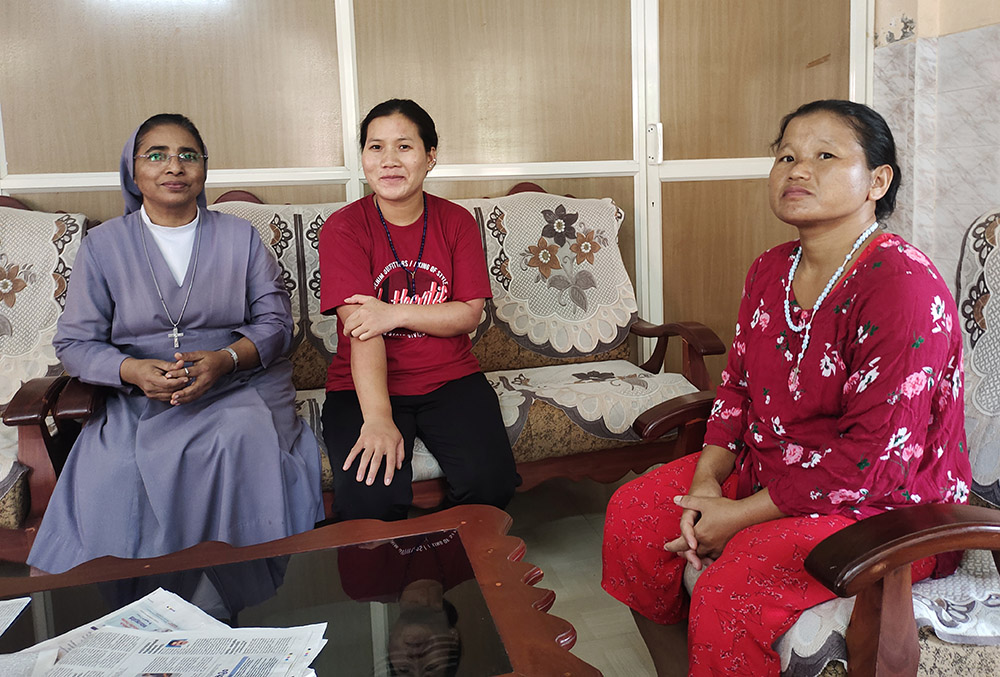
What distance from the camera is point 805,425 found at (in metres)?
1.44

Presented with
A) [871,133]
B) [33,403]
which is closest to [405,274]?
[33,403]

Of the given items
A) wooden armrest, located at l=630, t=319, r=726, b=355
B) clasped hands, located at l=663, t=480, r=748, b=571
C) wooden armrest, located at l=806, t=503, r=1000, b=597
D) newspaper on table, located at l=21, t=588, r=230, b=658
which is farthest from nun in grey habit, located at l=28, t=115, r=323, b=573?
wooden armrest, located at l=806, t=503, r=1000, b=597

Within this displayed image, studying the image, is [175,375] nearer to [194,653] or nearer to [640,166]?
[194,653]

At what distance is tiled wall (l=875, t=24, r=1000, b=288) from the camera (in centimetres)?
297

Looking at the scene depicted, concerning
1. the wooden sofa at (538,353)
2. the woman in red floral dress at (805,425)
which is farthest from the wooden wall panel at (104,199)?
the woman in red floral dress at (805,425)

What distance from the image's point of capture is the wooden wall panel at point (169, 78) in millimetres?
2746

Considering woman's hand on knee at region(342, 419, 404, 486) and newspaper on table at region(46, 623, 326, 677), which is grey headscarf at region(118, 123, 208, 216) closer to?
woman's hand on knee at region(342, 419, 404, 486)

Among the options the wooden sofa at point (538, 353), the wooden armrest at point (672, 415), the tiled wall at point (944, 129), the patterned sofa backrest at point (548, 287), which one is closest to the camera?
the wooden armrest at point (672, 415)

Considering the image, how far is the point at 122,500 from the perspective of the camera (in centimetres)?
190

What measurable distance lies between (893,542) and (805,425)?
390 mm

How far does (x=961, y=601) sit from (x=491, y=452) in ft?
3.63

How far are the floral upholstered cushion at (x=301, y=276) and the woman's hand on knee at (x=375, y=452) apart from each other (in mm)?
782

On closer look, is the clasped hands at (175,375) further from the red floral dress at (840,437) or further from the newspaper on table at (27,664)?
the red floral dress at (840,437)

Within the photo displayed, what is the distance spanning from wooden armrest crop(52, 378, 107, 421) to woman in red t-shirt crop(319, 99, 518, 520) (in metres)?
0.57
